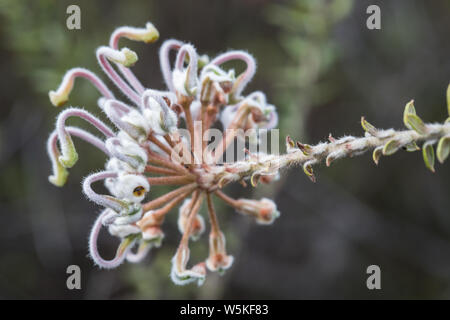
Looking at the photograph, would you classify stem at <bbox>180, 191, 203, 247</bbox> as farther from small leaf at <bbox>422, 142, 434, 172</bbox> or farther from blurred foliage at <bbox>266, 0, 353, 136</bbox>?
blurred foliage at <bbox>266, 0, 353, 136</bbox>

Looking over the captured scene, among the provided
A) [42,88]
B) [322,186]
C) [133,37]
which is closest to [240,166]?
[133,37]

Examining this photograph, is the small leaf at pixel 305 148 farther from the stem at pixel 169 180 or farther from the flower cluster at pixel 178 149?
the stem at pixel 169 180

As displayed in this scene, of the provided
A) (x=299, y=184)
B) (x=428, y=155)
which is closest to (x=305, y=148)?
(x=428, y=155)

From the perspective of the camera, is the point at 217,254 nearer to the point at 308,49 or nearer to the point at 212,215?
the point at 212,215

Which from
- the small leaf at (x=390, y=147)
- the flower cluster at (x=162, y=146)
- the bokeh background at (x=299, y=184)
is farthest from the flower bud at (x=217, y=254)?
the bokeh background at (x=299, y=184)

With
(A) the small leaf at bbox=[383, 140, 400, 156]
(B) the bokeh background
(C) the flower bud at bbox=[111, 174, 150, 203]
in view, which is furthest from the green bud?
(B) the bokeh background
